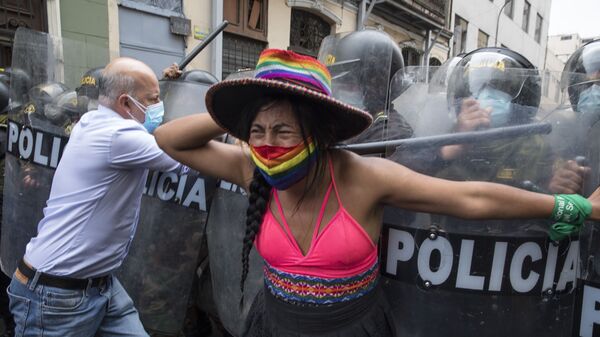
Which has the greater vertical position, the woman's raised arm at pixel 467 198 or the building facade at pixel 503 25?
the building facade at pixel 503 25

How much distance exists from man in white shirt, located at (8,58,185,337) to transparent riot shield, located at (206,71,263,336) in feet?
1.11

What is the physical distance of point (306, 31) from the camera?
1216cm

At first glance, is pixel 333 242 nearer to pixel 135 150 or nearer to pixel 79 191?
pixel 135 150

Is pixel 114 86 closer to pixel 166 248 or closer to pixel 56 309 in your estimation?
pixel 166 248

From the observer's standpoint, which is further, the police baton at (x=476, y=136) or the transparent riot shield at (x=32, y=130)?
the transparent riot shield at (x=32, y=130)

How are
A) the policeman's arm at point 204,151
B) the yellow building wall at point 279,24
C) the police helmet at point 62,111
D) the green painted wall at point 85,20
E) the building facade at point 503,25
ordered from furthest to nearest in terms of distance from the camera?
1. the building facade at point 503,25
2. the yellow building wall at point 279,24
3. the green painted wall at point 85,20
4. the police helmet at point 62,111
5. the policeman's arm at point 204,151

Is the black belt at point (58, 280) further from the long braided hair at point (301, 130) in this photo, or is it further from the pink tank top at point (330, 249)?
the pink tank top at point (330, 249)

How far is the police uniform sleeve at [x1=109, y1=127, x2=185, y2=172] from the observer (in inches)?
81.7

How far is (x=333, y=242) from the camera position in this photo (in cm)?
129

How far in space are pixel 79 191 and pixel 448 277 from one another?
1743mm

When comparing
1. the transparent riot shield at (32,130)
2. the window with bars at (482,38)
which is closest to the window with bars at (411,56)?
the window with bars at (482,38)

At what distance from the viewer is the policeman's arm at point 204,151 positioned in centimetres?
161

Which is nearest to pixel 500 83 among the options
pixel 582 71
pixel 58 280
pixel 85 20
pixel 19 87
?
pixel 582 71

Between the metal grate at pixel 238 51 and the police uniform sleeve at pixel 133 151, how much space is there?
8100 millimetres
